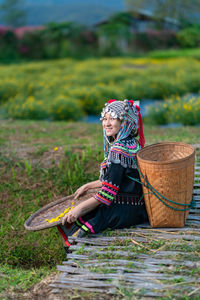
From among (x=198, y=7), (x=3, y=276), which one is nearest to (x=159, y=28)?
(x=198, y=7)

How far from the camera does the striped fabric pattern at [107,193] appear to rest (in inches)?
108

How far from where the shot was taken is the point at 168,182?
2678 millimetres

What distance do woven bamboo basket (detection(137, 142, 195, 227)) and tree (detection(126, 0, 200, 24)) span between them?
117 ft

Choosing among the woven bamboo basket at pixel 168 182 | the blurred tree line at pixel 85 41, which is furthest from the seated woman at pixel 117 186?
the blurred tree line at pixel 85 41

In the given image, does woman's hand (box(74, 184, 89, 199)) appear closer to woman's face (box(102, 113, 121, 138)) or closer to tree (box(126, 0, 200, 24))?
woman's face (box(102, 113, 121, 138))

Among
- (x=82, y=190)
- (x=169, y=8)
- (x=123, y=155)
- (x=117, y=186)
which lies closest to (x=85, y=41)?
(x=169, y=8)

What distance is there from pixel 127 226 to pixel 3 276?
0.97 meters

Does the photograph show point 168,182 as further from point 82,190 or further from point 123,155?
point 82,190

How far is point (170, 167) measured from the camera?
103 inches

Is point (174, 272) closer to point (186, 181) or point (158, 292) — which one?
point (158, 292)

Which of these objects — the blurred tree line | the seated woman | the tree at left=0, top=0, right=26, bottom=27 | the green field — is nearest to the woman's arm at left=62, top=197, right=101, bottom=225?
the seated woman

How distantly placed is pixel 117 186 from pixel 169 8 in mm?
37244

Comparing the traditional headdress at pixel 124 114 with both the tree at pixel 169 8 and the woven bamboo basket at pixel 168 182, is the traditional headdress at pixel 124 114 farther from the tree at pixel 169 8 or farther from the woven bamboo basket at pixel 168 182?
the tree at pixel 169 8

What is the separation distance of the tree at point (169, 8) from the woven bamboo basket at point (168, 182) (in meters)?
35.7
